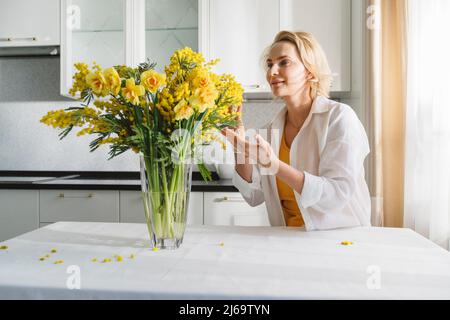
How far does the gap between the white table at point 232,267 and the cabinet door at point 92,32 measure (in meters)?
1.77

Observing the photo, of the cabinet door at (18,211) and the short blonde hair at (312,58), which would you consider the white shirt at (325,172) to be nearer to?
the short blonde hair at (312,58)

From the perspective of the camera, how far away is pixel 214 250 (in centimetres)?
114

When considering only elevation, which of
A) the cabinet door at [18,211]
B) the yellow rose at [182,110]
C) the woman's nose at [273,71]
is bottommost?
the cabinet door at [18,211]

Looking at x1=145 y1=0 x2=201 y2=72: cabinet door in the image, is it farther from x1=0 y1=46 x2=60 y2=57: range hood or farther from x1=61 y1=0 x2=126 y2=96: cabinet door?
x1=0 y1=46 x2=60 y2=57: range hood

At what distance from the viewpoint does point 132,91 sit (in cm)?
104

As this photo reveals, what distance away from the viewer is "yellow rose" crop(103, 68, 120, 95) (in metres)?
1.03

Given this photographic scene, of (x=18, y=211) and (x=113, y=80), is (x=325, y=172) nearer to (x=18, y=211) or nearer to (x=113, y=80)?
(x=113, y=80)

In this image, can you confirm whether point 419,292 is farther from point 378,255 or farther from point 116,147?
point 116,147

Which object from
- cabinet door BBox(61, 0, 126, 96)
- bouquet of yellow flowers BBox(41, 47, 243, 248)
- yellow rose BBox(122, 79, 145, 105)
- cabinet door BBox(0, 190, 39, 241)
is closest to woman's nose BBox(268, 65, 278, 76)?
bouquet of yellow flowers BBox(41, 47, 243, 248)

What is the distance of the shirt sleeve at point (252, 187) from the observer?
1.69m

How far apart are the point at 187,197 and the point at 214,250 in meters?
0.16

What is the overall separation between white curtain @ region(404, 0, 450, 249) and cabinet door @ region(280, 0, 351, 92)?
0.67 m

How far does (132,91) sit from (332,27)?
207 cm

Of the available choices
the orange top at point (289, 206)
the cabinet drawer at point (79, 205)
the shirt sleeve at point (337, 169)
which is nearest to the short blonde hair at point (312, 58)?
the shirt sleeve at point (337, 169)
